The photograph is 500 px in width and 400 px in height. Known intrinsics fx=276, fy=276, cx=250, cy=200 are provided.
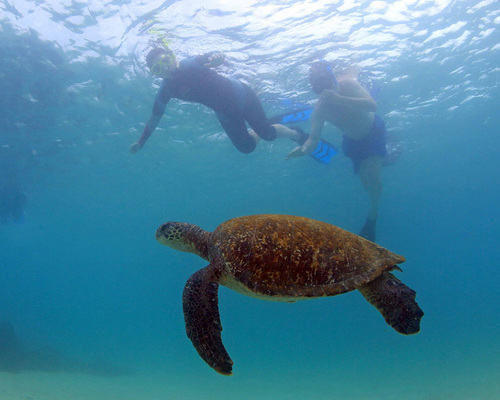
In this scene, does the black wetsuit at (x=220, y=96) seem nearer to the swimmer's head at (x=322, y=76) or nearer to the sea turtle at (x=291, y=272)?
the swimmer's head at (x=322, y=76)

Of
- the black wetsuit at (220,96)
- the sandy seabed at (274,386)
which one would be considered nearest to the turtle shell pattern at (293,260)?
the black wetsuit at (220,96)

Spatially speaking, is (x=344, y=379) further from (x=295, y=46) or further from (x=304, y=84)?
(x=295, y=46)

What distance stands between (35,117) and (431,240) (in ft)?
216

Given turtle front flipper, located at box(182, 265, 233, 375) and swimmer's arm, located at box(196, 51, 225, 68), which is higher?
swimmer's arm, located at box(196, 51, 225, 68)

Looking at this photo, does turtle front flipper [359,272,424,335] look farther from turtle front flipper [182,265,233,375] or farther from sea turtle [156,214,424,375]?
turtle front flipper [182,265,233,375]

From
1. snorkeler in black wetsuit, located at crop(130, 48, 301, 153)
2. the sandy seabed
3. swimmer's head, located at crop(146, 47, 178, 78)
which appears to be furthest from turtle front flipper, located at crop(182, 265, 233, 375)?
the sandy seabed

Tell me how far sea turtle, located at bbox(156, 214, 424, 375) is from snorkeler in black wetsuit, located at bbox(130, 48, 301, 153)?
741 cm

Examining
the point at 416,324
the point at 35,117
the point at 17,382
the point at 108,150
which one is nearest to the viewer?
the point at 416,324

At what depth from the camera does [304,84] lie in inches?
541

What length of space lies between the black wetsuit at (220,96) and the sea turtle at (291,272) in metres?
7.72

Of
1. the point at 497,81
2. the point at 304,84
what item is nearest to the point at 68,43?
the point at 304,84

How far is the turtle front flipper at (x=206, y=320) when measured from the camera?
2.27 metres

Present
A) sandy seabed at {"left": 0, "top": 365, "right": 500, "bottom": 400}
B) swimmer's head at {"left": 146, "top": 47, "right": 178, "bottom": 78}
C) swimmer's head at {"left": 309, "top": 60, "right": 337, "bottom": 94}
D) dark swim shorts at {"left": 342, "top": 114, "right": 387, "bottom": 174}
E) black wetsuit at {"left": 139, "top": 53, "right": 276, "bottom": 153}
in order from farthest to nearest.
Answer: dark swim shorts at {"left": 342, "top": 114, "right": 387, "bottom": 174} < sandy seabed at {"left": 0, "top": 365, "right": 500, "bottom": 400} < swimmer's head at {"left": 309, "top": 60, "right": 337, "bottom": 94} < black wetsuit at {"left": 139, "top": 53, "right": 276, "bottom": 153} < swimmer's head at {"left": 146, "top": 47, "right": 178, "bottom": 78}

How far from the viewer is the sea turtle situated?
2.57 m
